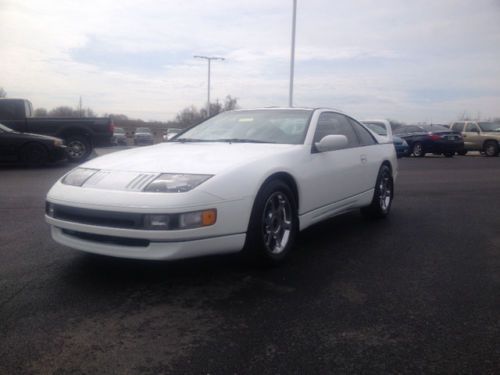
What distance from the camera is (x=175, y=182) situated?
10.6 ft

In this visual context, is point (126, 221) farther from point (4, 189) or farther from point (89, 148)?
point (89, 148)

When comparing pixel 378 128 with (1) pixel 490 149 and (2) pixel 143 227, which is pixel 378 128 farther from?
(1) pixel 490 149

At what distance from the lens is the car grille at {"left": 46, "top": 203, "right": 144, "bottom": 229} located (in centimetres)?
311

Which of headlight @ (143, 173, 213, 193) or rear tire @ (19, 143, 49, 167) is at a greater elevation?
headlight @ (143, 173, 213, 193)

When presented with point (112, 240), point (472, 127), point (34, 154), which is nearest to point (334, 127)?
point (112, 240)

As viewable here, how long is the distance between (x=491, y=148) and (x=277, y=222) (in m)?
20.2

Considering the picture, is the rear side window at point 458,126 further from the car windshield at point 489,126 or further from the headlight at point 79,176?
the headlight at point 79,176

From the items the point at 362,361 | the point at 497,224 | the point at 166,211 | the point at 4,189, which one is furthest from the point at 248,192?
the point at 4,189

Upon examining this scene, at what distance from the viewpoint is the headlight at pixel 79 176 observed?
352 cm

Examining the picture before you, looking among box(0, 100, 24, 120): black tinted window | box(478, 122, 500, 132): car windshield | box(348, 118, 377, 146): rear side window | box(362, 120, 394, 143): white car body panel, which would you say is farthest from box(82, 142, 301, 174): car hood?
box(478, 122, 500, 132): car windshield

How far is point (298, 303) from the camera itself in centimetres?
307

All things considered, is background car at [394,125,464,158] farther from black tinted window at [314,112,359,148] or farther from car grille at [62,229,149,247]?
car grille at [62,229,149,247]

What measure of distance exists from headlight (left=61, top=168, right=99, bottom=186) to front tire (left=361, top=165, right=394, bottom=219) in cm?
340

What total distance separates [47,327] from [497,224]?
514 centimetres
